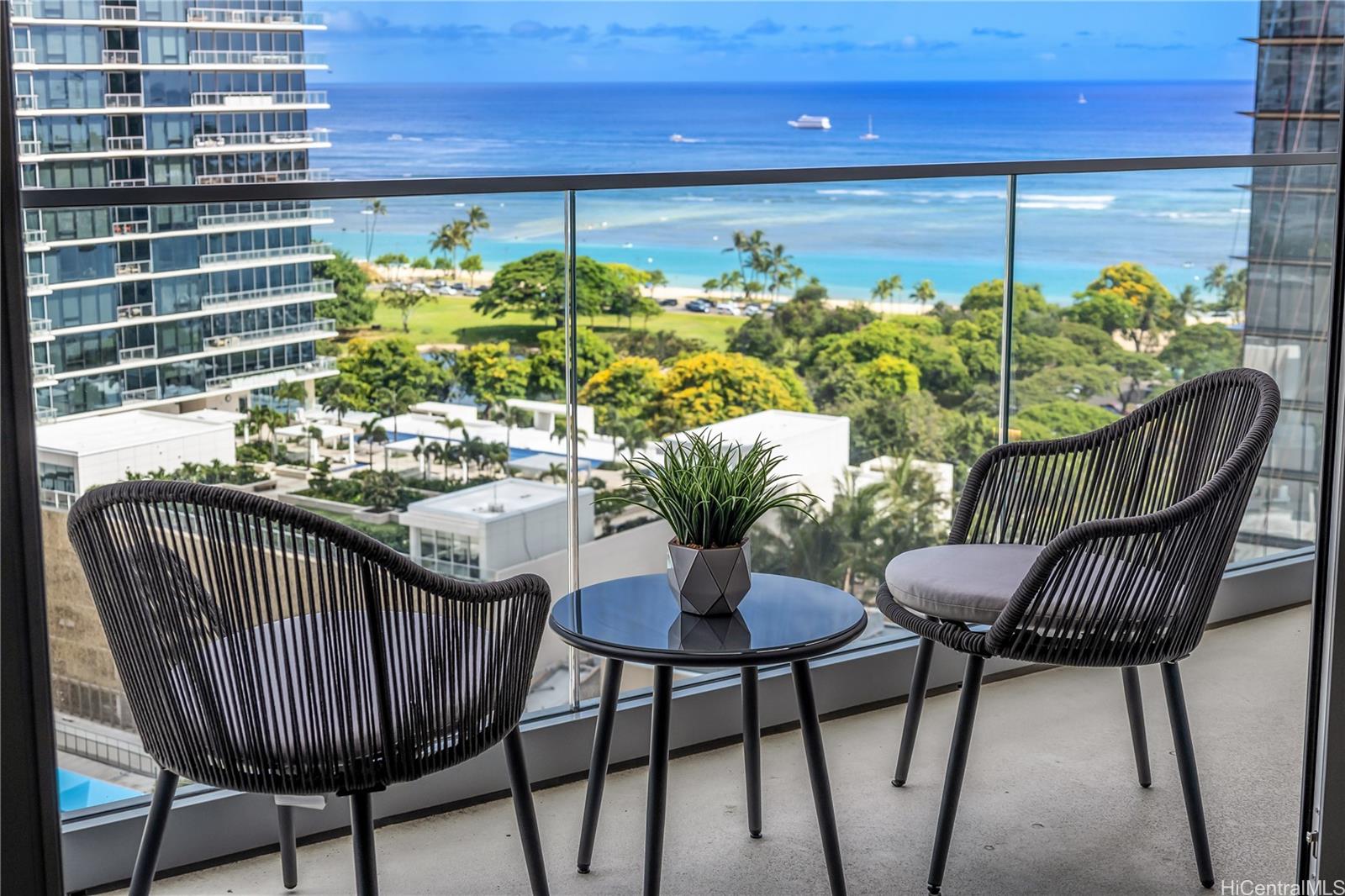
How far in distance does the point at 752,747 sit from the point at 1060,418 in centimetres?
1290

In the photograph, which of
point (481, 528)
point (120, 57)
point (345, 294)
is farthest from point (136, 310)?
point (120, 57)

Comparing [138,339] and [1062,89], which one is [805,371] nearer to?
[138,339]

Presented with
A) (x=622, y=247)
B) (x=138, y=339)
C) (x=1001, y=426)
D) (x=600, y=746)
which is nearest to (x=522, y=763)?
(x=600, y=746)

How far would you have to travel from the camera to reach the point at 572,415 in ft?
8.71

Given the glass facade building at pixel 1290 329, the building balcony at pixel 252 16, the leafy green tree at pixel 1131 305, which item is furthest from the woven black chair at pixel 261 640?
the building balcony at pixel 252 16

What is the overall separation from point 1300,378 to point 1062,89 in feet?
81.5

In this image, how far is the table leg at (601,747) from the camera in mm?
2191

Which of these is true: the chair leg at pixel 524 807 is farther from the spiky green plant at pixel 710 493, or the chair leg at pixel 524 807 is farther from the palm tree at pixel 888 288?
the palm tree at pixel 888 288

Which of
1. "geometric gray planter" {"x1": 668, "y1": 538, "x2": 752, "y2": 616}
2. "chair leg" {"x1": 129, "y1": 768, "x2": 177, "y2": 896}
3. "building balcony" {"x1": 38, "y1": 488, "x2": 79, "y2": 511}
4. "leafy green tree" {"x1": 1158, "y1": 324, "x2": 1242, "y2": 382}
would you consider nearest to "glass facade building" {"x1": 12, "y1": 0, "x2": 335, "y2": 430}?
"building balcony" {"x1": 38, "y1": 488, "x2": 79, "y2": 511}

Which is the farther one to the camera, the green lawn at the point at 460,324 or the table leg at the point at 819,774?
the green lawn at the point at 460,324

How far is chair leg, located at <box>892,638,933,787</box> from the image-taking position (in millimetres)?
2555

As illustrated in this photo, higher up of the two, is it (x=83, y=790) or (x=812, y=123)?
(x=812, y=123)

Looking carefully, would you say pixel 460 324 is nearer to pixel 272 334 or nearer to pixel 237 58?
pixel 272 334

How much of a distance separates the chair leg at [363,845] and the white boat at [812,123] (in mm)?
27764
